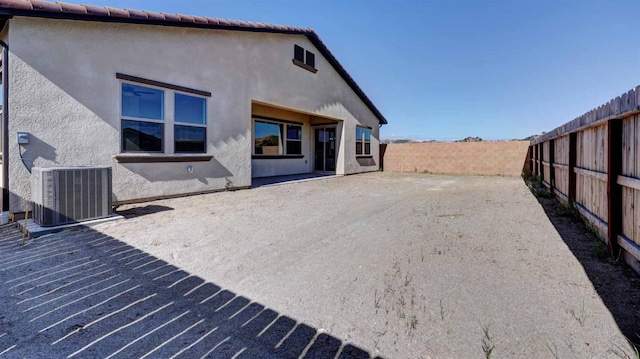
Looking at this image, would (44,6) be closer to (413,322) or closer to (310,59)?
(413,322)

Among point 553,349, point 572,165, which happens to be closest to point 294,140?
point 572,165

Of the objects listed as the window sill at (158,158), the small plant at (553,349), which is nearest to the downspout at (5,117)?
the window sill at (158,158)

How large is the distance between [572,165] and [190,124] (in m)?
8.61

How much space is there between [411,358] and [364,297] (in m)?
0.84

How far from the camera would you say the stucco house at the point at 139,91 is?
550 centimetres

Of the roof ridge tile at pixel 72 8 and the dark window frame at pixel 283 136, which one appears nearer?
the roof ridge tile at pixel 72 8

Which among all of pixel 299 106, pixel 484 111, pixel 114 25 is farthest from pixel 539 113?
pixel 114 25

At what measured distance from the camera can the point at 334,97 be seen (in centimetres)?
1452

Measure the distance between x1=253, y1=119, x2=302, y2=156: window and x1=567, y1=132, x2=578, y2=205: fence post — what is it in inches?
413

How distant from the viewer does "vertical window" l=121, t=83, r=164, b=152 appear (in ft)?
22.7

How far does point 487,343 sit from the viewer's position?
2.07 meters

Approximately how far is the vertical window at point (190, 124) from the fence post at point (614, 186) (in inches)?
325

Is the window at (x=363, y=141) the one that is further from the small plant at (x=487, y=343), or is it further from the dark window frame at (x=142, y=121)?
the small plant at (x=487, y=343)

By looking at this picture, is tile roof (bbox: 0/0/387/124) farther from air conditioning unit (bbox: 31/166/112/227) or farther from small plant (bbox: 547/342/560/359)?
small plant (bbox: 547/342/560/359)
